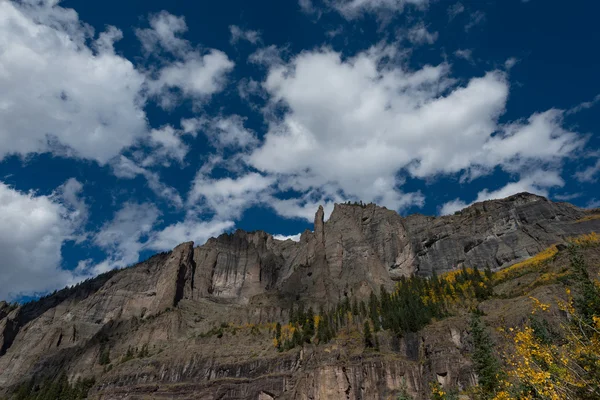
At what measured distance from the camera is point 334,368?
9312cm

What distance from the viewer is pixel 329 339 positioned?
110m

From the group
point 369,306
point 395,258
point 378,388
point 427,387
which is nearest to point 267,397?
point 378,388

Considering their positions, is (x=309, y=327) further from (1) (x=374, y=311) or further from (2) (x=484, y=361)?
(2) (x=484, y=361)

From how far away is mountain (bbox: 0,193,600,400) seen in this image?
304ft

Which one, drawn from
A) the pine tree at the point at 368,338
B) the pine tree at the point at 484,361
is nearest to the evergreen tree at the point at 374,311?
the pine tree at the point at 368,338

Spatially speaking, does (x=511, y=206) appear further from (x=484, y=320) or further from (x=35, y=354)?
(x=35, y=354)

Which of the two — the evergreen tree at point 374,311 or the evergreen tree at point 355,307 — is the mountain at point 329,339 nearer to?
the evergreen tree at point 355,307

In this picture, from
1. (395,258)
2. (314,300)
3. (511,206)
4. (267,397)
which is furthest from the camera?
(395,258)

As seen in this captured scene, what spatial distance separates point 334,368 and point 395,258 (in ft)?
319

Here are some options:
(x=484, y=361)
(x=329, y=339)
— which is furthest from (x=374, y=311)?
(x=484, y=361)

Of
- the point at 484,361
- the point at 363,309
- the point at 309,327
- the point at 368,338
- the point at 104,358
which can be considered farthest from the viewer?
the point at 104,358

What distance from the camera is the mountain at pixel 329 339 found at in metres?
92.7

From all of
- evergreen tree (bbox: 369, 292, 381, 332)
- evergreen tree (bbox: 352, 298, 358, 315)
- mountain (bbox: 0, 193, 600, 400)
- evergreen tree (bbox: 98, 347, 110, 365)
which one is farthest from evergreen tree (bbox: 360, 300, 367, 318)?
evergreen tree (bbox: 98, 347, 110, 365)

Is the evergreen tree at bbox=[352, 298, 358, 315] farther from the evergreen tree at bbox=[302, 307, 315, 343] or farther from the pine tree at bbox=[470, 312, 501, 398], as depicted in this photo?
the pine tree at bbox=[470, 312, 501, 398]
